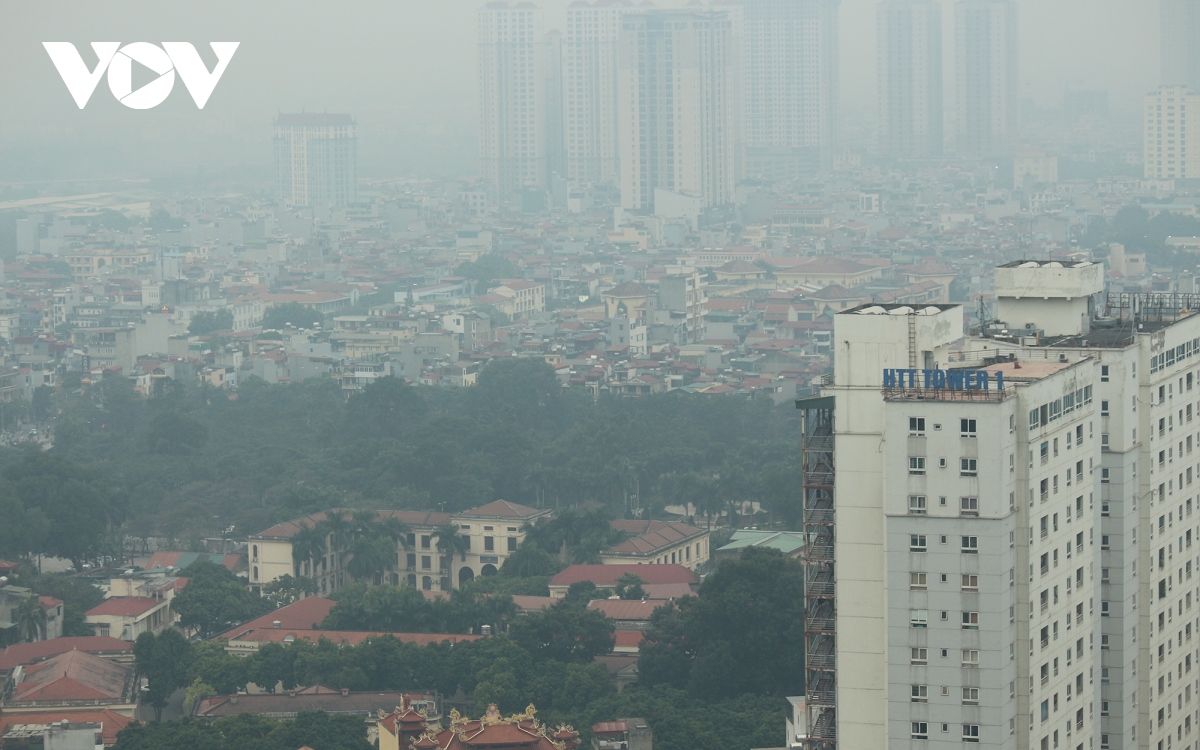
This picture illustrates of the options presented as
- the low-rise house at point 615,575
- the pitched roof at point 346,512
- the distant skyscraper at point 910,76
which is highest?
the distant skyscraper at point 910,76

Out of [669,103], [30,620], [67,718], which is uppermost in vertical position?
[669,103]

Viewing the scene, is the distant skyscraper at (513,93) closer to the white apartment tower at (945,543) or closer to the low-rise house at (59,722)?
the low-rise house at (59,722)

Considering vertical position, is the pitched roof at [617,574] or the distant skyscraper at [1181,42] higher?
the distant skyscraper at [1181,42]

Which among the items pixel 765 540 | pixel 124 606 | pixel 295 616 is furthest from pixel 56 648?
pixel 765 540

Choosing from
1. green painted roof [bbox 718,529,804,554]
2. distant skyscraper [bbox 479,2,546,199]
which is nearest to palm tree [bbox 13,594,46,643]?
green painted roof [bbox 718,529,804,554]

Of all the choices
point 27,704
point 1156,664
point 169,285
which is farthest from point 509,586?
point 169,285

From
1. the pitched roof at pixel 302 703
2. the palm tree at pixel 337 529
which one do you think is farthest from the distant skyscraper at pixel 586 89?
the pitched roof at pixel 302 703

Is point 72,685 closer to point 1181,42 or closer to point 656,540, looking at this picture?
point 656,540
